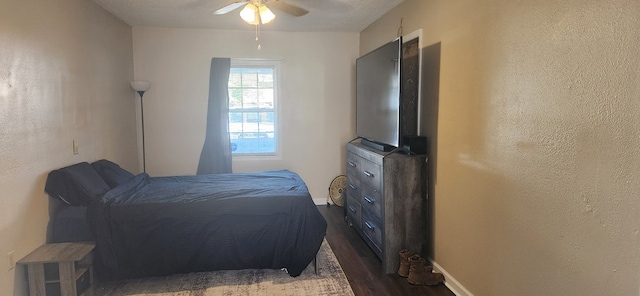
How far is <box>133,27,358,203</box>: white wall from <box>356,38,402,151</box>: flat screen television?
0.97 meters

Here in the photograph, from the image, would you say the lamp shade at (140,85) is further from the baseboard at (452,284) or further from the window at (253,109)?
the baseboard at (452,284)

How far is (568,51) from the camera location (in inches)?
70.1

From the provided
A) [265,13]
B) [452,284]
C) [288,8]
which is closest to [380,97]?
[288,8]

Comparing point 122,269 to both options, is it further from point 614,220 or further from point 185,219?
point 614,220

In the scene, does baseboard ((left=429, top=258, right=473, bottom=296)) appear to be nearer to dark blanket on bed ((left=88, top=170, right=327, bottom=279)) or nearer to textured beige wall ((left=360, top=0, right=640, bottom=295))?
textured beige wall ((left=360, top=0, right=640, bottom=295))

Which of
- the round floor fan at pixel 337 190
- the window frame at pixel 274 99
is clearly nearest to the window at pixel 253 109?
the window frame at pixel 274 99

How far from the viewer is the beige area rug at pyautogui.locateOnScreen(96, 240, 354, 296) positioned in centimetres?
288

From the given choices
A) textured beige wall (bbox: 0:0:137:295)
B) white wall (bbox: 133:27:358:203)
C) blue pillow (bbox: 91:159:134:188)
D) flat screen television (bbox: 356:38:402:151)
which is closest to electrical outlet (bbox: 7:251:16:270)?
textured beige wall (bbox: 0:0:137:295)

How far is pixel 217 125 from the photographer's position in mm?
4992

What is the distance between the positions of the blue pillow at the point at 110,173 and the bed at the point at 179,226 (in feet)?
0.46

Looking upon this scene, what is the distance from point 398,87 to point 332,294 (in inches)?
64.2

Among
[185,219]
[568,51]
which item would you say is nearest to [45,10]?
[185,219]

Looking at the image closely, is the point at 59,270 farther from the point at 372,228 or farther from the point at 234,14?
the point at 234,14

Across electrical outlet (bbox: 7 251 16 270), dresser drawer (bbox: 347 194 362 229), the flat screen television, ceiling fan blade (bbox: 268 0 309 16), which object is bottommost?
dresser drawer (bbox: 347 194 362 229)
